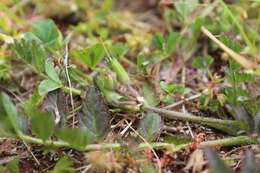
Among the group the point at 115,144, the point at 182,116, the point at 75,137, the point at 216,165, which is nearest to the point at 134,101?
the point at 182,116

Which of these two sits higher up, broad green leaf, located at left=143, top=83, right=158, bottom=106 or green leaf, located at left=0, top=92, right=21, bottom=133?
green leaf, located at left=0, top=92, right=21, bottom=133

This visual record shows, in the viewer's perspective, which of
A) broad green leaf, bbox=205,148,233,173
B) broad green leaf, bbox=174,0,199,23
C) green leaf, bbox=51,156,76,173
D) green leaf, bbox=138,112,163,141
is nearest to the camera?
broad green leaf, bbox=205,148,233,173

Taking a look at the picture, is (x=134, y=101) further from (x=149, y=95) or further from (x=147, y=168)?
(x=147, y=168)

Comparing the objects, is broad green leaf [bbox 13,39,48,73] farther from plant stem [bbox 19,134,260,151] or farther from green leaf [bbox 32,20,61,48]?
plant stem [bbox 19,134,260,151]

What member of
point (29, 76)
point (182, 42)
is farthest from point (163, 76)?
point (29, 76)

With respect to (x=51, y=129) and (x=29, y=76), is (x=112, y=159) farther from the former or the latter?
(x=29, y=76)

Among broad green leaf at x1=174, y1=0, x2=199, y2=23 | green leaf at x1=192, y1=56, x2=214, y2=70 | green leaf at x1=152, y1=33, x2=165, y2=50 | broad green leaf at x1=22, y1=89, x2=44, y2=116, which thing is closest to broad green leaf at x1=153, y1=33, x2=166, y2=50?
green leaf at x1=152, y1=33, x2=165, y2=50

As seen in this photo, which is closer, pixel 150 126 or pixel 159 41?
pixel 150 126
